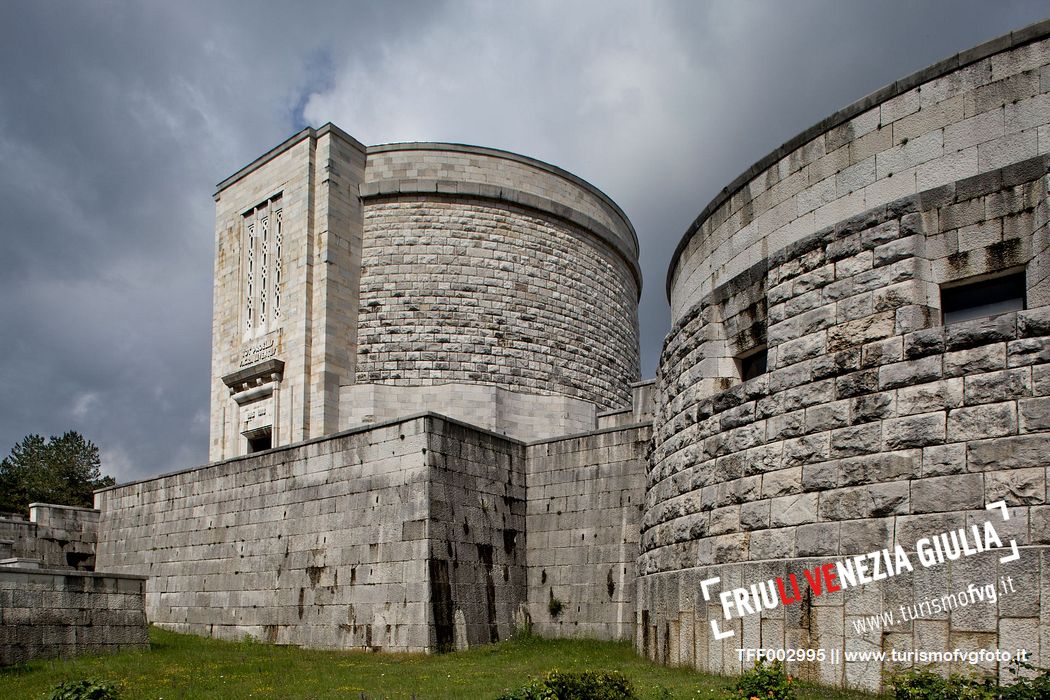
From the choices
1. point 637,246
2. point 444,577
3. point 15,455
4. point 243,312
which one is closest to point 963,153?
point 444,577

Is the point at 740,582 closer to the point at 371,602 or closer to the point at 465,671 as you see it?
the point at 465,671

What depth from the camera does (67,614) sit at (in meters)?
13.5

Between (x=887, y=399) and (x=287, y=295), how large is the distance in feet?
50.2

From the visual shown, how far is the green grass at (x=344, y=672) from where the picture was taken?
947 centimetres

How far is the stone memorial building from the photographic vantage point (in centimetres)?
797

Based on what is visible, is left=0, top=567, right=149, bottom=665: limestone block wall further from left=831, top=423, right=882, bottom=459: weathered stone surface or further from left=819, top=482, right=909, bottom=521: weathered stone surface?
left=831, top=423, right=882, bottom=459: weathered stone surface

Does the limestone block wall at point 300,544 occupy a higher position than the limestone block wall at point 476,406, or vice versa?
the limestone block wall at point 476,406

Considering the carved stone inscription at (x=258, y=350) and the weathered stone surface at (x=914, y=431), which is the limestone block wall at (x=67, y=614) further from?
the weathered stone surface at (x=914, y=431)

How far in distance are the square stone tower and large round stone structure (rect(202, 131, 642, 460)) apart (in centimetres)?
4

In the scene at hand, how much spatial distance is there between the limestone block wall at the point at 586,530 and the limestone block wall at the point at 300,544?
286 centimetres

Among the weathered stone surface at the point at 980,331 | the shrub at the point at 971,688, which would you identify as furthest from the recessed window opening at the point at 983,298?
the shrub at the point at 971,688

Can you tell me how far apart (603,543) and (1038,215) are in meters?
9.30

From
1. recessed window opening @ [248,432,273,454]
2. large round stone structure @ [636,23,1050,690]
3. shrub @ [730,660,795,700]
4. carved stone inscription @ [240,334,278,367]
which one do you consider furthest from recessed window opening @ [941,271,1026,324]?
recessed window opening @ [248,432,273,454]

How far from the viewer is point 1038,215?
25.7 ft
